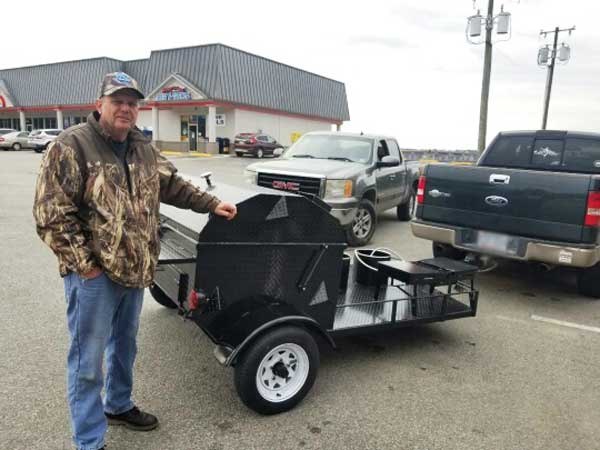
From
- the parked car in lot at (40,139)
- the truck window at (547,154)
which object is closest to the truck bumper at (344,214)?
the truck window at (547,154)

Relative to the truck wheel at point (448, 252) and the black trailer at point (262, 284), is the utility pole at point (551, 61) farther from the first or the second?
the black trailer at point (262, 284)

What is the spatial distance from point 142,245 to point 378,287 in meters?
2.56

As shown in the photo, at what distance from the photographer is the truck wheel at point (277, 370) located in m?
3.00

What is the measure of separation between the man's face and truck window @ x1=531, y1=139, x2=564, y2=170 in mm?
6131

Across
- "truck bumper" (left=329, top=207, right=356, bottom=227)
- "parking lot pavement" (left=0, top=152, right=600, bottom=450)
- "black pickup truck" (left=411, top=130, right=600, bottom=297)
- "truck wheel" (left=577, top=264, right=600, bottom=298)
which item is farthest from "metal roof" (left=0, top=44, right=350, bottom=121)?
"parking lot pavement" (left=0, top=152, right=600, bottom=450)

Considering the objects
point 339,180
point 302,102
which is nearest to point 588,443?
point 339,180

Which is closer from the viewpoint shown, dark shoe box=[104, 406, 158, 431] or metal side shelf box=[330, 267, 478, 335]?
dark shoe box=[104, 406, 158, 431]

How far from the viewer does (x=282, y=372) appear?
3.16m

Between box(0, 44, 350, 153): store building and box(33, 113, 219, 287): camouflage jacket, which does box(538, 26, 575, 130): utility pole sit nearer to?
box(0, 44, 350, 153): store building

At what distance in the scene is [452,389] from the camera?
358 cm

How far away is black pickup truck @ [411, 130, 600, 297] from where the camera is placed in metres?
5.02

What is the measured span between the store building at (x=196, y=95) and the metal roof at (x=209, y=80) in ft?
0.23

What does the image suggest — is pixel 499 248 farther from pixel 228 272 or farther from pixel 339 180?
pixel 228 272

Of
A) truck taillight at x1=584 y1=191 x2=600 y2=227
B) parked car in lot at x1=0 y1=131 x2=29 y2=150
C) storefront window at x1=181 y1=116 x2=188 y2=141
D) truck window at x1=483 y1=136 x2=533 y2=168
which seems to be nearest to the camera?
truck taillight at x1=584 y1=191 x2=600 y2=227
